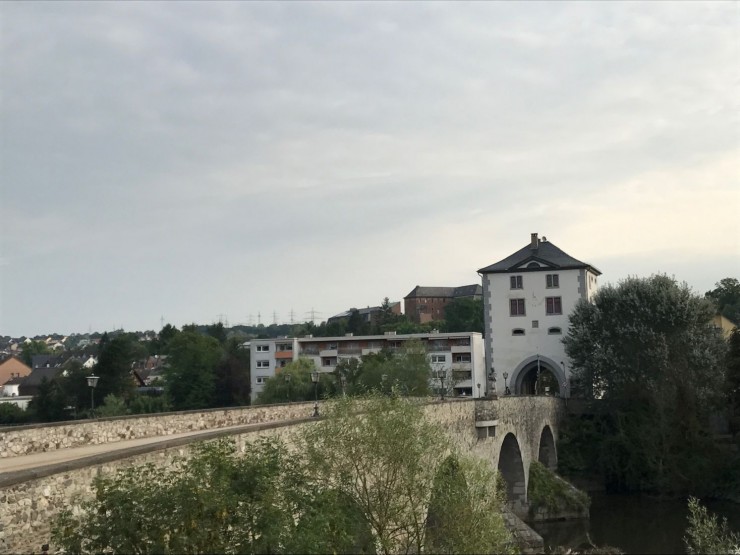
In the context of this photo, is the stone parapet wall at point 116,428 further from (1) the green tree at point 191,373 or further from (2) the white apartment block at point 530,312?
(1) the green tree at point 191,373

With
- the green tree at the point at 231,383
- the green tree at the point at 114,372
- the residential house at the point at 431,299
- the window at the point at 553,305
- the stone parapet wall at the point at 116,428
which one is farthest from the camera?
the residential house at the point at 431,299

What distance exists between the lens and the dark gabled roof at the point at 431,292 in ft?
579

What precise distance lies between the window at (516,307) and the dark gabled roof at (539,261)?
2141 mm

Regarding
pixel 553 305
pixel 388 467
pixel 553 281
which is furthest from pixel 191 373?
pixel 388 467

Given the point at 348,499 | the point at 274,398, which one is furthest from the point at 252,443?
the point at 274,398

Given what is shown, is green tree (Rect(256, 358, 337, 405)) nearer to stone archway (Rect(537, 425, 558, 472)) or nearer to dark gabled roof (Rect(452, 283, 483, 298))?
stone archway (Rect(537, 425, 558, 472))

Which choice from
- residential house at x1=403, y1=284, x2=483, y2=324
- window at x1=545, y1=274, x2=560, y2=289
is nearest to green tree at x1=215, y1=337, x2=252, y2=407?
window at x1=545, y1=274, x2=560, y2=289

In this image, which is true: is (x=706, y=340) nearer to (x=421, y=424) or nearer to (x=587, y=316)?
(x=587, y=316)

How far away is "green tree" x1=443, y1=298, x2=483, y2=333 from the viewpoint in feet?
419

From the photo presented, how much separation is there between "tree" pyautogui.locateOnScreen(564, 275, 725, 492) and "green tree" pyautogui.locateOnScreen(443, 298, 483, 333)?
74.8 meters

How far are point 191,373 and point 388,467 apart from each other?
2836 inches

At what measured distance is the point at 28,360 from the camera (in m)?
185

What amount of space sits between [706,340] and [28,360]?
6491 inches

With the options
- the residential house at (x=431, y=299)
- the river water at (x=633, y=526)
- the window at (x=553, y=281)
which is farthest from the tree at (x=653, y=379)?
the residential house at (x=431, y=299)
